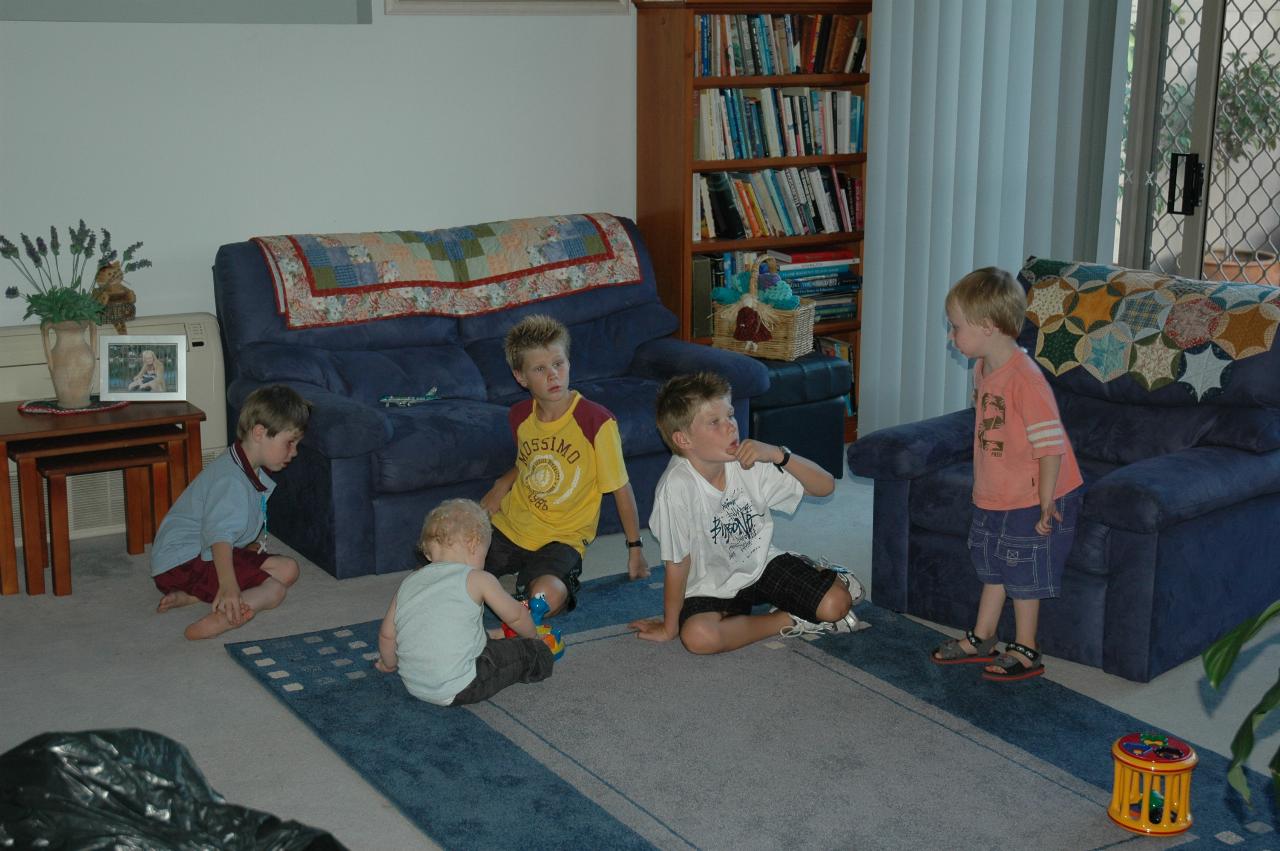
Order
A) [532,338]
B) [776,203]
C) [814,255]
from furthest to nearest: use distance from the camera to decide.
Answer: [814,255] < [776,203] < [532,338]

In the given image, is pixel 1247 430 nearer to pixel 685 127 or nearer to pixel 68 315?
pixel 685 127

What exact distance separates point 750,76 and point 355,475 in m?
2.25

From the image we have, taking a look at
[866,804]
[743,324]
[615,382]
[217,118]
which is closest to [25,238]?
[217,118]

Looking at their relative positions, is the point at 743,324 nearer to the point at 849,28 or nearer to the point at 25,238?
the point at 849,28

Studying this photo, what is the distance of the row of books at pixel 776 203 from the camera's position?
17.5ft

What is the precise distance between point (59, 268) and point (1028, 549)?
3110 millimetres

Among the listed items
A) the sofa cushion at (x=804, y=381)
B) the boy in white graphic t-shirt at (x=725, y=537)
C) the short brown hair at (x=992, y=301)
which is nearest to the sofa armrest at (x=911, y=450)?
the boy in white graphic t-shirt at (x=725, y=537)

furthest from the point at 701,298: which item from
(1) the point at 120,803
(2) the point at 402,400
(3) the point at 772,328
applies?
(1) the point at 120,803

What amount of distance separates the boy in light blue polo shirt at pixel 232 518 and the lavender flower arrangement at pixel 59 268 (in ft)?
2.24

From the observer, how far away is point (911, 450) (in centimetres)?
363

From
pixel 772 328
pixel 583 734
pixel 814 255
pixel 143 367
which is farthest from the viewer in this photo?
pixel 814 255

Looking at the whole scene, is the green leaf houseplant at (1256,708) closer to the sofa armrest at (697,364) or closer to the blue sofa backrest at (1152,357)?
the blue sofa backrest at (1152,357)

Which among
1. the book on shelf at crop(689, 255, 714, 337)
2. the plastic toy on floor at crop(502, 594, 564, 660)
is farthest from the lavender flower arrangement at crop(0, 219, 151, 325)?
the book on shelf at crop(689, 255, 714, 337)

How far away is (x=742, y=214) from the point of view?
5387 millimetres
